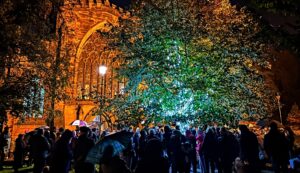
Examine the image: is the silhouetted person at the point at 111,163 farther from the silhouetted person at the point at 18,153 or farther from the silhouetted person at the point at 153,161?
the silhouetted person at the point at 18,153

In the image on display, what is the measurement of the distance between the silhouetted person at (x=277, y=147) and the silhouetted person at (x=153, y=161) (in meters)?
4.88

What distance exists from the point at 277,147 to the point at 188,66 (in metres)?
6.83

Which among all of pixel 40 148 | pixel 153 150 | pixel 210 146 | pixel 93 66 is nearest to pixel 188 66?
pixel 210 146

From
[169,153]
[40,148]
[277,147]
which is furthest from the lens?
[169,153]

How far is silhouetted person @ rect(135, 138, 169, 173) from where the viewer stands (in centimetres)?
376

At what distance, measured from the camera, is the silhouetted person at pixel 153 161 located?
3756 millimetres

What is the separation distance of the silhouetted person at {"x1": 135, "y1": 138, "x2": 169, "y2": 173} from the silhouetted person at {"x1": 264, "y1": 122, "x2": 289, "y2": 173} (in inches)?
192

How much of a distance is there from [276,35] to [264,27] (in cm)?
66

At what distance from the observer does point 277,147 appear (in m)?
7.51

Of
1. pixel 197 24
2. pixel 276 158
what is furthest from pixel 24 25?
pixel 276 158

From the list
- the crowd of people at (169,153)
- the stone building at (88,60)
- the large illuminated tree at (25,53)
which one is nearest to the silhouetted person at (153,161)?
the crowd of people at (169,153)

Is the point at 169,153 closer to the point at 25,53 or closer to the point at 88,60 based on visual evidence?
the point at 25,53

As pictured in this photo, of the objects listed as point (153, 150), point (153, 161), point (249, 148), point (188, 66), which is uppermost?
point (188, 66)

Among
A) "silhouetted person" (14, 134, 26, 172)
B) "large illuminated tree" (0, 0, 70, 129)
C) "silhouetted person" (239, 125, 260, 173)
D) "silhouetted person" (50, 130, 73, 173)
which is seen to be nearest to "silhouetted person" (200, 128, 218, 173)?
"silhouetted person" (239, 125, 260, 173)
